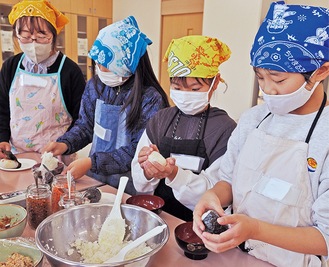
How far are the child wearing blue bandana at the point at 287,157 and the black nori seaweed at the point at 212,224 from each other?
0.05ft

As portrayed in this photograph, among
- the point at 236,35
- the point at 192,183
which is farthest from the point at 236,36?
the point at 192,183

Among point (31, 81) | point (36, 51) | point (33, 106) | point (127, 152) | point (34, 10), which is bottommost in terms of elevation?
point (127, 152)

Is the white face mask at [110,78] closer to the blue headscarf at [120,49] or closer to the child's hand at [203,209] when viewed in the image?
the blue headscarf at [120,49]

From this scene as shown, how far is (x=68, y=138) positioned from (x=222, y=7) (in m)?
3.03

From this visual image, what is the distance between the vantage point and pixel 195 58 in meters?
1.29

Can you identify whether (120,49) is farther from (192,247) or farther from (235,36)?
(235,36)

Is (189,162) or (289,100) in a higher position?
(289,100)

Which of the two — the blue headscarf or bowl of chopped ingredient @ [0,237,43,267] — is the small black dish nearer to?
bowl of chopped ingredient @ [0,237,43,267]

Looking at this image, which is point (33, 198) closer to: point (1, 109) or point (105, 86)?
point (105, 86)

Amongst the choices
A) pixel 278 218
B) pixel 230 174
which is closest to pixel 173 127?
pixel 230 174

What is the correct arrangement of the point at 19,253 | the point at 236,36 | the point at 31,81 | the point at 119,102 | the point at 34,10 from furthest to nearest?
the point at 236,36
the point at 31,81
the point at 34,10
the point at 119,102
the point at 19,253

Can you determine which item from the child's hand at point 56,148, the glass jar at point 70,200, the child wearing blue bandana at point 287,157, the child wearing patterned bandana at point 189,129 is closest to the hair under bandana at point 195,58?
the child wearing patterned bandana at point 189,129

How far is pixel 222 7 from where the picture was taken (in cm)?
402

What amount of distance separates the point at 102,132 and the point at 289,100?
39.7 inches
